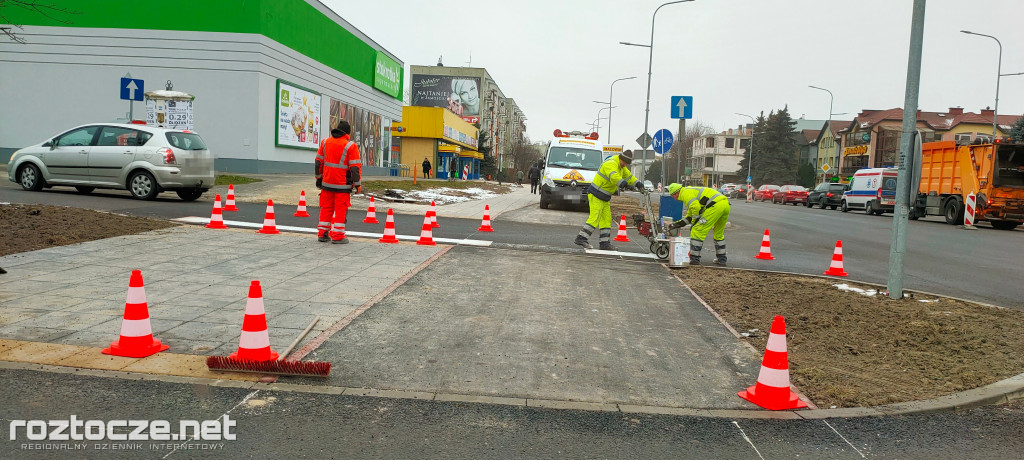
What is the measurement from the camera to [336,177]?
1036 cm

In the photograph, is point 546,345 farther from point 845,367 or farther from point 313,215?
point 313,215

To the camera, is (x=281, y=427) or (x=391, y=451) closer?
(x=391, y=451)

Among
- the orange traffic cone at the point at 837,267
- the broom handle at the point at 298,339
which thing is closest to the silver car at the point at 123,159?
the broom handle at the point at 298,339

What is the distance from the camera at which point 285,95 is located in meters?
31.1

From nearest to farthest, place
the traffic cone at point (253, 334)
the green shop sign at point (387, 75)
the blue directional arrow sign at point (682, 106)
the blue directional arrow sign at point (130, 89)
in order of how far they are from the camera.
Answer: the traffic cone at point (253, 334)
the blue directional arrow sign at point (130, 89)
the blue directional arrow sign at point (682, 106)
the green shop sign at point (387, 75)

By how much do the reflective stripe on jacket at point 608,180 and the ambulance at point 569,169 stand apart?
31.5 ft

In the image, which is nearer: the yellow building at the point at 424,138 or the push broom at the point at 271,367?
the push broom at the point at 271,367

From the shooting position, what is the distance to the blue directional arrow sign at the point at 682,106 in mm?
17922

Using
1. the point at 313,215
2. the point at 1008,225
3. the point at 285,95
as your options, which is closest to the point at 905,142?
the point at 313,215

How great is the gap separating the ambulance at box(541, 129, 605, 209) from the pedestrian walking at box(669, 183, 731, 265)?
10310mm

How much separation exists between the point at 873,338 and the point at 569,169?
16.3 meters

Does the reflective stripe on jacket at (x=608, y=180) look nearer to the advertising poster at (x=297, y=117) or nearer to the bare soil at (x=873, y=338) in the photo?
the bare soil at (x=873, y=338)

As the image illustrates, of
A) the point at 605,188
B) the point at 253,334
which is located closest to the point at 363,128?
the point at 605,188

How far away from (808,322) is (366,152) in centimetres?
3928
